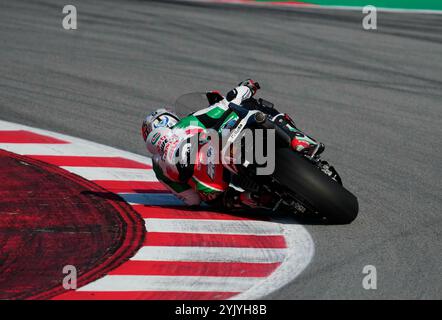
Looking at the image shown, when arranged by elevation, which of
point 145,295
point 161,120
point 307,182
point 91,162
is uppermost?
point 161,120

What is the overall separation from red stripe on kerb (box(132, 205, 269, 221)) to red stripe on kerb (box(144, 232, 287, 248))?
480 mm

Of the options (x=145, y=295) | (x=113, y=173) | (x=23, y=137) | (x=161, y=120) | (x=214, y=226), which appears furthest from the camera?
(x=23, y=137)

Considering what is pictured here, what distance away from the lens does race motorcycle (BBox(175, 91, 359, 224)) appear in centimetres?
773

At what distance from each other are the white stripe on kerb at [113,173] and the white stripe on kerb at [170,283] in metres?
2.80

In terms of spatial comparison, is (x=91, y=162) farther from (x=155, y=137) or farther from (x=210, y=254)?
(x=210, y=254)

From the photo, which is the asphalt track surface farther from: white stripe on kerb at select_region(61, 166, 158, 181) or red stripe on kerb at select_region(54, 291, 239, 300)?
white stripe on kerb at select_region(61, 166, 158, 181)

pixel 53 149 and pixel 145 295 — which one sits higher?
pixel 53 149

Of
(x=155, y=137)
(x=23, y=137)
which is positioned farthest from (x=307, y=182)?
(x=23, y=137)

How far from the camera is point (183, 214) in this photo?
8.54 metres

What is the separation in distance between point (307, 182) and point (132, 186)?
2294 mm

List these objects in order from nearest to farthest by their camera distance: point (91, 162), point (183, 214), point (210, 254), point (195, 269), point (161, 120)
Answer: point (195, 269) < point (210, 254) < point (183, 214) < point (161, 120) < point (91, 162)

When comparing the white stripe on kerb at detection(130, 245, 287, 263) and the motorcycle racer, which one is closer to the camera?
the white stripe on kerb at detection(130, 245, 287, 263)

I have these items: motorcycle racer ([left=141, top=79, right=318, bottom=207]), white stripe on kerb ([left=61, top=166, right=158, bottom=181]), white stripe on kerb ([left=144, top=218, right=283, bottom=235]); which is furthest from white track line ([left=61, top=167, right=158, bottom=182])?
white stripe on kerb ([left=144, top=218, right=283, bottom=235])

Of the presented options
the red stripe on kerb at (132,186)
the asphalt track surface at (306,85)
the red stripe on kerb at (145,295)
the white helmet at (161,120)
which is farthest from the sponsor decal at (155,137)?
the red stripe on kerb at (145,295)
